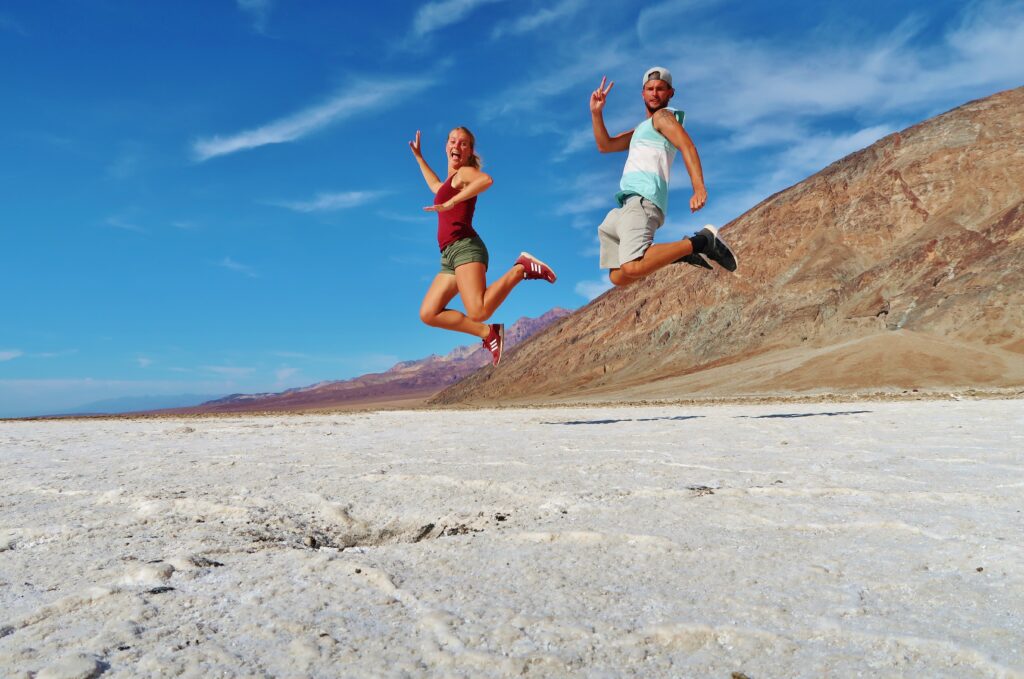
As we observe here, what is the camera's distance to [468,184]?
614 centimetres

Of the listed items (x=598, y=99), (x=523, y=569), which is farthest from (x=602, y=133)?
(x=523, y=569)

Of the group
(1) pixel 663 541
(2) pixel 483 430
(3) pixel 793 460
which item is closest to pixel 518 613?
(1) pixel 663 541

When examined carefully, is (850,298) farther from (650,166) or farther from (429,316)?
(429,316)

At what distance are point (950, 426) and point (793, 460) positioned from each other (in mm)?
3336

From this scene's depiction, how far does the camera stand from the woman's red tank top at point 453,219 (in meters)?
6.17

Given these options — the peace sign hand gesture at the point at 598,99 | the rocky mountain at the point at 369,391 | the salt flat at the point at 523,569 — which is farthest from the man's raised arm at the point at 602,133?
the rocky mountain at the point at 369,391

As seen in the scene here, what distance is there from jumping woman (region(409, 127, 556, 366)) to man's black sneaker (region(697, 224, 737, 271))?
4.55 ft

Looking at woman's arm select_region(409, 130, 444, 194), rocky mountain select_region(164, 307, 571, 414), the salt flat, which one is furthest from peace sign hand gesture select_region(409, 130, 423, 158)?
rocky mountain select_region(164, 307, 571, 414)

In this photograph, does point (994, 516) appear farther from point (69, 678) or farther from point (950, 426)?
point (950, 426)

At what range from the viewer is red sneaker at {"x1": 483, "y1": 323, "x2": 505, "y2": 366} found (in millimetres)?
6586

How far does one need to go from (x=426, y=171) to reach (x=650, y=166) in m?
2.19

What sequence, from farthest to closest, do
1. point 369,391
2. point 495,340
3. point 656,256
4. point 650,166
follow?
point 369,391
point 495,340
point 650,166
point 656,256

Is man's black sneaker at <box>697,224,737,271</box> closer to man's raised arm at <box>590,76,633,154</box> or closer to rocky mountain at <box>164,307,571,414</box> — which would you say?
man's raised arm at <box>590,76,633,154</box>

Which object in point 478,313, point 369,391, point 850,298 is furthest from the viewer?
point 369,391
